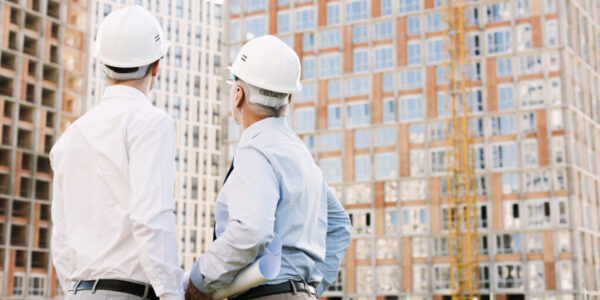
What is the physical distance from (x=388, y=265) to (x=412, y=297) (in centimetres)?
382

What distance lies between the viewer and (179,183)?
4683 inches

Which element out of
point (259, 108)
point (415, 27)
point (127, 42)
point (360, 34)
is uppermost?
point (360, 34)

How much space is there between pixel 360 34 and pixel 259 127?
75.7 m

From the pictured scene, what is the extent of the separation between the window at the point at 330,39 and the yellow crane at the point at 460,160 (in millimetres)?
10483

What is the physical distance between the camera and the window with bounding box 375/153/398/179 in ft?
245

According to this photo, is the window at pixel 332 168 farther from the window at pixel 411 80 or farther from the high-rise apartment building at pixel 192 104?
the high-rise apartment building at pixel 192 104

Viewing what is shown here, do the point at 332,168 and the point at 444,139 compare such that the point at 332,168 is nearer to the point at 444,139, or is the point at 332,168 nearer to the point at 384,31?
the point at 444,139

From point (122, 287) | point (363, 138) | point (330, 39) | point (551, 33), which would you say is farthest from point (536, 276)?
point (122, 287)

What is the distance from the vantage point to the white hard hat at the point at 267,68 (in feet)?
13.7

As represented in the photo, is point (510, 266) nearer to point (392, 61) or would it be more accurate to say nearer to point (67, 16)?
point (392, 61)

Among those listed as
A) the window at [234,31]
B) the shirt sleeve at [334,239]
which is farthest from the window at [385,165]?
the shirt sleeve at [334,239]

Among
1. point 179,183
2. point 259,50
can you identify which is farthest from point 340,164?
point 259,50

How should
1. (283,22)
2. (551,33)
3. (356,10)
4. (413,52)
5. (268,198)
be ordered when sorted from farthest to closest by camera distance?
(283,22)
(356,10)
(413,52)
(551,33)
(268,198)

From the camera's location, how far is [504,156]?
71.0 m
